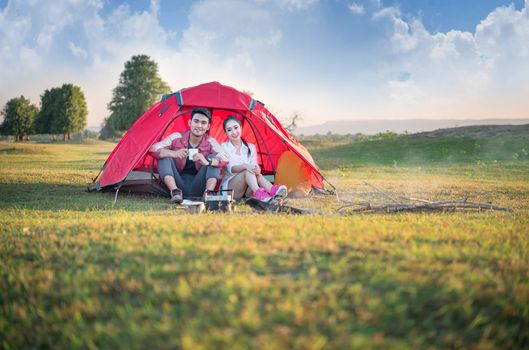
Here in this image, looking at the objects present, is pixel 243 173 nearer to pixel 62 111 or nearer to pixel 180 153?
pixel 180 153

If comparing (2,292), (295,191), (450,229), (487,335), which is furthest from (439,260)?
(295,191)

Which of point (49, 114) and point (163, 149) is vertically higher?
point (49, 114)

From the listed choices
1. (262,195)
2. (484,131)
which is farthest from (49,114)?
(262,195)

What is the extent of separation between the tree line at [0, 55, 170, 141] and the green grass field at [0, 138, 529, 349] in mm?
41650

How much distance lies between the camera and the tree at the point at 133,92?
1729 inches

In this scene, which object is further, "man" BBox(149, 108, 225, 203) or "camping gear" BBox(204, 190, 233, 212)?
"man" BBox(149, 108, 225, 203)

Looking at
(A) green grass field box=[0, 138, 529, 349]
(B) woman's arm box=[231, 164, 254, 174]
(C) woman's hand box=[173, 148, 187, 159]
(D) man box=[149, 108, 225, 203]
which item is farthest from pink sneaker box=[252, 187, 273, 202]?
(A) green grass field box=[0, 138, 529, 349]

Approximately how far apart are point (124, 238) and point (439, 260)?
8.05ft

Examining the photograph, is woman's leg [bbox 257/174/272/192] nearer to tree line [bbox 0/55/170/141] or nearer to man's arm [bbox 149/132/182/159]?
man's arm [bbox 149/132/182/159]

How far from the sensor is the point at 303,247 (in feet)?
10.1

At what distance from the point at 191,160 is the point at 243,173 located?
117cm

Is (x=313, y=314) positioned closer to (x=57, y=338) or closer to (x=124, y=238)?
(x=57, y=338)

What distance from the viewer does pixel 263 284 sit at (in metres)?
2.39

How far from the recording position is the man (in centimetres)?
654
